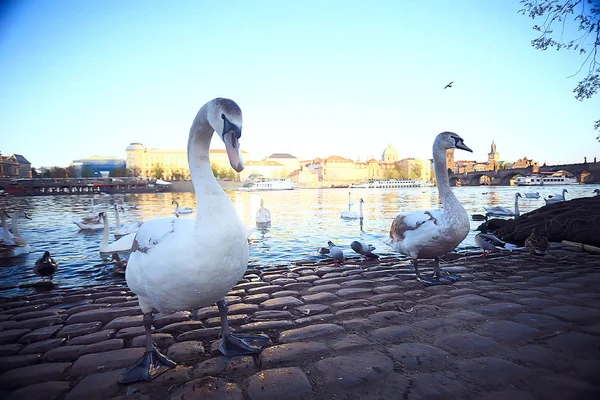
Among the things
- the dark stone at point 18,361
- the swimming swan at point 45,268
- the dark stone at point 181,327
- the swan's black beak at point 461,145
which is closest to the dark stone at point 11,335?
the dark stone at point 18,361

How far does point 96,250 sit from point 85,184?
55.7 meters

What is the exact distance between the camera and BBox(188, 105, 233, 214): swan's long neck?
6.54ft

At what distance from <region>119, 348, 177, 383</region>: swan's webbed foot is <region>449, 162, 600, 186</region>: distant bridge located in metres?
49.6

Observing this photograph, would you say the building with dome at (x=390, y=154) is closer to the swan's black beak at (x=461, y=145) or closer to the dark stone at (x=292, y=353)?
the swan's black beak at (x=461, y=145)

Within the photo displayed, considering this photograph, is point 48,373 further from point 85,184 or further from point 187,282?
point 85,184

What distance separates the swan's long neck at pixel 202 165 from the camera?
78.4 inches


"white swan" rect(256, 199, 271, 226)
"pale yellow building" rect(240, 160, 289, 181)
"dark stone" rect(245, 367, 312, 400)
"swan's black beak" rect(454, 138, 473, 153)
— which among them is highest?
"pale yellow building" rect(240, 160, 289, 181)

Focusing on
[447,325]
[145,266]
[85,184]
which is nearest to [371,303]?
[447,325]

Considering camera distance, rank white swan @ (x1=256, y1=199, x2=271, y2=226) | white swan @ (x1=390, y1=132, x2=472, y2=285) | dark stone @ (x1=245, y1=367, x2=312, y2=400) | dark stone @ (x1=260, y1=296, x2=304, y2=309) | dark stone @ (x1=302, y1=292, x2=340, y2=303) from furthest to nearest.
→ white swan @ (x1=256, y1=199, x2=271, y2=226), white swan @ (x1=390, y1=132, x2=472, y2=285), dark stone @ (x1=302, y1=292, x2=340, y2=303), dark stone @ (x1=260, y1=296, x2=304, y2=309), dark stone @ (x1=245, y1=367, x2=312, y2=400)

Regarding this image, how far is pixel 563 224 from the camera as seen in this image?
234 inches

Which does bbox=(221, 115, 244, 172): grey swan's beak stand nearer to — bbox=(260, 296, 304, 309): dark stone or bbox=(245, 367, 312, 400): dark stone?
bbox=(245, 367, 312, 400): dark stone

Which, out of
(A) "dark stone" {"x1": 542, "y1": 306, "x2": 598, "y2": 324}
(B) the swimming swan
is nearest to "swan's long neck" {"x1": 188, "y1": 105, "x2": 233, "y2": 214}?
(A) "dark stone" {"x1": 542, "y1": 306, "x2": 598, "y2": 324}

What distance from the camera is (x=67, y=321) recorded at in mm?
2895

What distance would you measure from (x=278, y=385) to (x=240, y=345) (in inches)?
21.0
